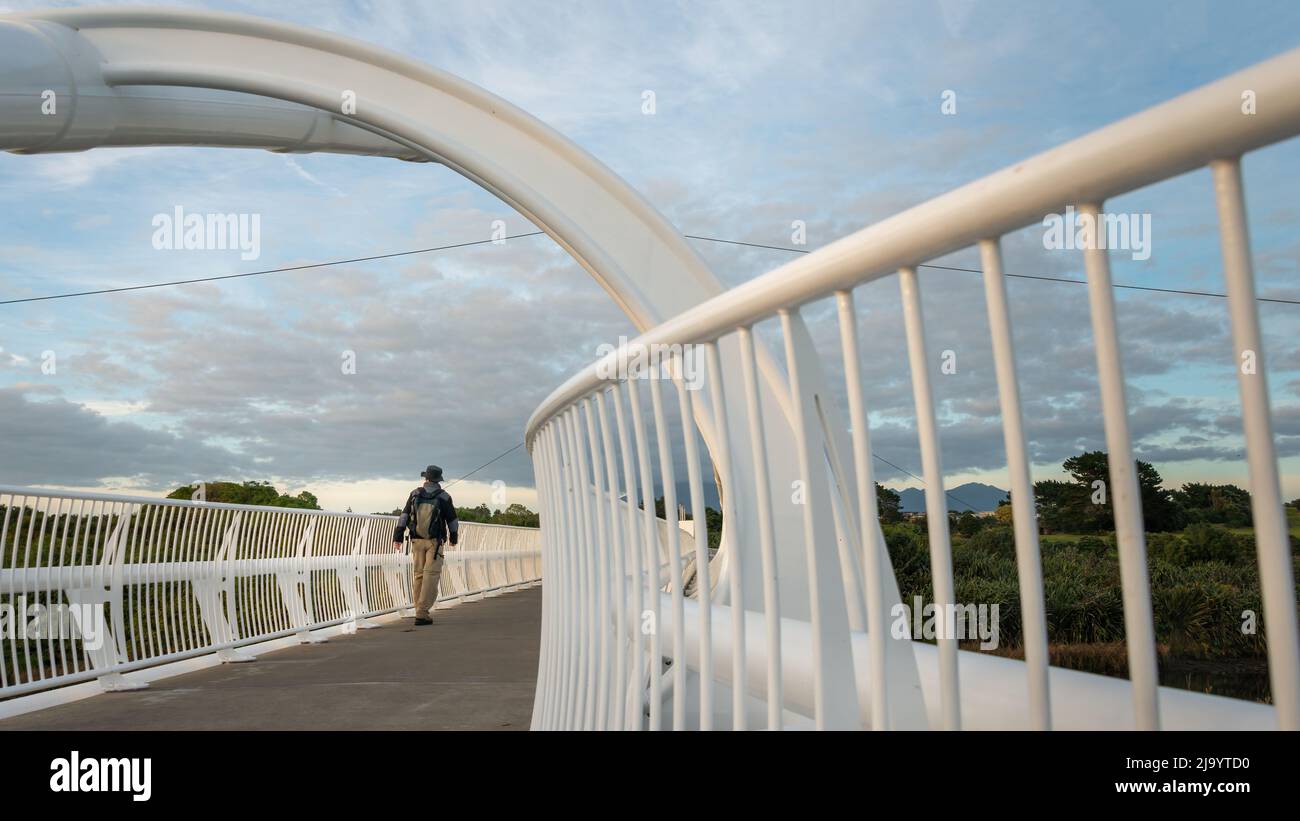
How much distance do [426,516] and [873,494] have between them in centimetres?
1243

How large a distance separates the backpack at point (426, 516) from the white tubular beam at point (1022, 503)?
12558 mm

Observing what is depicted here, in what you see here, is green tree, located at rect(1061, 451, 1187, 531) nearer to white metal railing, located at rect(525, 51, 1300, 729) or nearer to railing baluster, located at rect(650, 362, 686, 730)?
white metal railing, located at rect(525, 51, 1300, 729)

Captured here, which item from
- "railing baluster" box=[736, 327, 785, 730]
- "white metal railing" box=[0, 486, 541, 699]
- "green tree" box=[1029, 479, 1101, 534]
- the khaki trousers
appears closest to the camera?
"railing baluster" box=[736, 327, 785, 730]

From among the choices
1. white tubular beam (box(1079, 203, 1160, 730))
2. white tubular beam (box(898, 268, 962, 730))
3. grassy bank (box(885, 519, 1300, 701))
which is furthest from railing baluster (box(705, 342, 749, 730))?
grassy bank (box(885, 519, 1300, 701))

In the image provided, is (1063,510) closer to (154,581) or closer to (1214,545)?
(1214,545)

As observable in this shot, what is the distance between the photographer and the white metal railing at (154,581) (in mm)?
6875

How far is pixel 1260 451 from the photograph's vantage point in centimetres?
88

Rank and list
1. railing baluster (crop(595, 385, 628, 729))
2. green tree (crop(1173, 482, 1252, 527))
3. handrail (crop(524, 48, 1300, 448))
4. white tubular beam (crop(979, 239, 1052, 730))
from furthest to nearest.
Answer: railing baluster (crop(595, 385, 628, 729)) → green tree (crop(1173, 482, 1252, 527)) → white tubular beam (crop(979, 239, 1052, 730)) → handrail (crop(524, 48, 1300, 448))

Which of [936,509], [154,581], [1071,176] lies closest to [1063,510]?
[936,509]

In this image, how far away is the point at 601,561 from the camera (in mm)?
2982

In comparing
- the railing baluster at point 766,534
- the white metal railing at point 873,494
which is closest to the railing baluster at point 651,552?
the white metal railing at point 873,494

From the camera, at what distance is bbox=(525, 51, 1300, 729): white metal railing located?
0.89 metres
